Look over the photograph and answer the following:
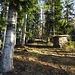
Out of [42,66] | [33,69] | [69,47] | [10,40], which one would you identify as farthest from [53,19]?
[10,40]

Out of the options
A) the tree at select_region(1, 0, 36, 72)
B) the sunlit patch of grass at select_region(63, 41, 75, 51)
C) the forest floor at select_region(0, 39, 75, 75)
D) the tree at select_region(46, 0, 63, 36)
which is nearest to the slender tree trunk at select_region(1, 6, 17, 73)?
the tree at select_region(1, 0, 36, 72)

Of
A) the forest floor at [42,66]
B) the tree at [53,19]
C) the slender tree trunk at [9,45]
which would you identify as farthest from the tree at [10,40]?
the tree at [53,19]

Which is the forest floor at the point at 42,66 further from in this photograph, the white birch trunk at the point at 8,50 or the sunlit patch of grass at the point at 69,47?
the sunlit patch of grass at the point at 69,47

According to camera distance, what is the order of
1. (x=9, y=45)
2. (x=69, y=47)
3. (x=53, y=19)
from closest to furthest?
(x=9, y=45), (x=69, y=47), (x=53, y=19)

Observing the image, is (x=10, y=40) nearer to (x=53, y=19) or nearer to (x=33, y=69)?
(x=33, y=69)

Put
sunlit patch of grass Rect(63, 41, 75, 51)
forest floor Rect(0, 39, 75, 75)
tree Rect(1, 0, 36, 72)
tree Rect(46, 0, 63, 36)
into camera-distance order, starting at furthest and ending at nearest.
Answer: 1. tree Rect(46, 0, 63, 36)
2. sunlit patch of grass Rect(63, 41, 75, 51)
3. forest floor Rect(0, 39, 75, 75)
4. tree Rect(1, 0, 36, 72)

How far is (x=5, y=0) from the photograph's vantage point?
921cm

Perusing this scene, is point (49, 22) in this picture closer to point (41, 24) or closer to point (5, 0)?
point (41, 24)

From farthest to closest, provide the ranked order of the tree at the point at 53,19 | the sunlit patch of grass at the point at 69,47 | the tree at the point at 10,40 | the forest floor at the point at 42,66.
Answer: the tree at the point at 53,19, the sunlit patch of grass at the point at 69,47, the forest floor at the point at 42,66, the tree at the point at 10,40

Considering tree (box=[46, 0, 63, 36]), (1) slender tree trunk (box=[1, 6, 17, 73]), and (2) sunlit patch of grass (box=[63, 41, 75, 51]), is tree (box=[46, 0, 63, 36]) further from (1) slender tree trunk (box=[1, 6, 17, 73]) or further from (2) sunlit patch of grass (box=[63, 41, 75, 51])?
(1) slender tree trunk (box=[1, 6, 17, 73])

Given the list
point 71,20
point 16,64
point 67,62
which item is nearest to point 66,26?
point 71,20

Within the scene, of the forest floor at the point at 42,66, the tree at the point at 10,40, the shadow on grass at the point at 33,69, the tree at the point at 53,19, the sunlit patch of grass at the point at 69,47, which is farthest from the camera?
the tree at the point at 53,19

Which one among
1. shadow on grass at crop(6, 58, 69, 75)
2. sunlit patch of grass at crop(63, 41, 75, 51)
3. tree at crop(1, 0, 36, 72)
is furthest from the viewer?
sunlit patch of grass at crop(63, 41, 75, 51)

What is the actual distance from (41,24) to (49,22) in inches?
90.1
